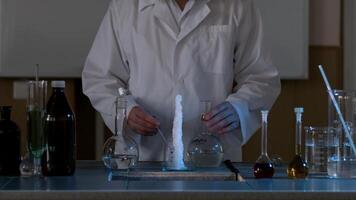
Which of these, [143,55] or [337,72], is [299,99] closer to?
[337,72]

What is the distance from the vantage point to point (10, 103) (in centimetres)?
321

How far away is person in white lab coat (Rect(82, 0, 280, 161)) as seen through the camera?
200 centimetres

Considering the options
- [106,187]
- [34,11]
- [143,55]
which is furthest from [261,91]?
[34,11]

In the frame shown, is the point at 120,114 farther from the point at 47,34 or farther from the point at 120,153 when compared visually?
the point at 47,34

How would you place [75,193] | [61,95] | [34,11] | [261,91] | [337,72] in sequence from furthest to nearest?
[337,72]
[34,11]
[261,91]
[61,95]
[75,193]

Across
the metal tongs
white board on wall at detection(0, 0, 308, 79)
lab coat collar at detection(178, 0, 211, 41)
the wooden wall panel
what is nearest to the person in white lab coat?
lab coat collar at detection(178, 0, 211, 41)

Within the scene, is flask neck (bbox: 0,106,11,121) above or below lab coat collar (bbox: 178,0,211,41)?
below

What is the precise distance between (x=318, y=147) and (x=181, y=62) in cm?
65

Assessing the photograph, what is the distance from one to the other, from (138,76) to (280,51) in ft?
4.67

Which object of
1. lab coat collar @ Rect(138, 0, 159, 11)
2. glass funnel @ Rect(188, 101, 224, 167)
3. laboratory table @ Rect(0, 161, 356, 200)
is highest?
lab coat collar @ Rect(138, 0, 159, 11)

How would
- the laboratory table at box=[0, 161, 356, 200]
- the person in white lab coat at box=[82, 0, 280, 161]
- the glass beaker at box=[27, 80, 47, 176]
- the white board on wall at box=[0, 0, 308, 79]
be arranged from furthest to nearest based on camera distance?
the white board on wall at box=[0, 0, 308, 79]
the person in white lab coat at box=[82, 0, 280, 161]
the glass beaker at box=[27, 80, 47, 176]
the laboratory table at box=[0, 161, 356, 200]

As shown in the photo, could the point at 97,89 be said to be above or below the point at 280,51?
below

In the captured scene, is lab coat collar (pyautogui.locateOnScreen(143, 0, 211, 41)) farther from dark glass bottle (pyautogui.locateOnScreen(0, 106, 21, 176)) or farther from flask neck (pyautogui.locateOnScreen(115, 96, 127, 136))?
dark glass bottle (pyautogui.locateOnScreen(0, 106, 21, 176))

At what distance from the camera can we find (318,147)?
1.53m
